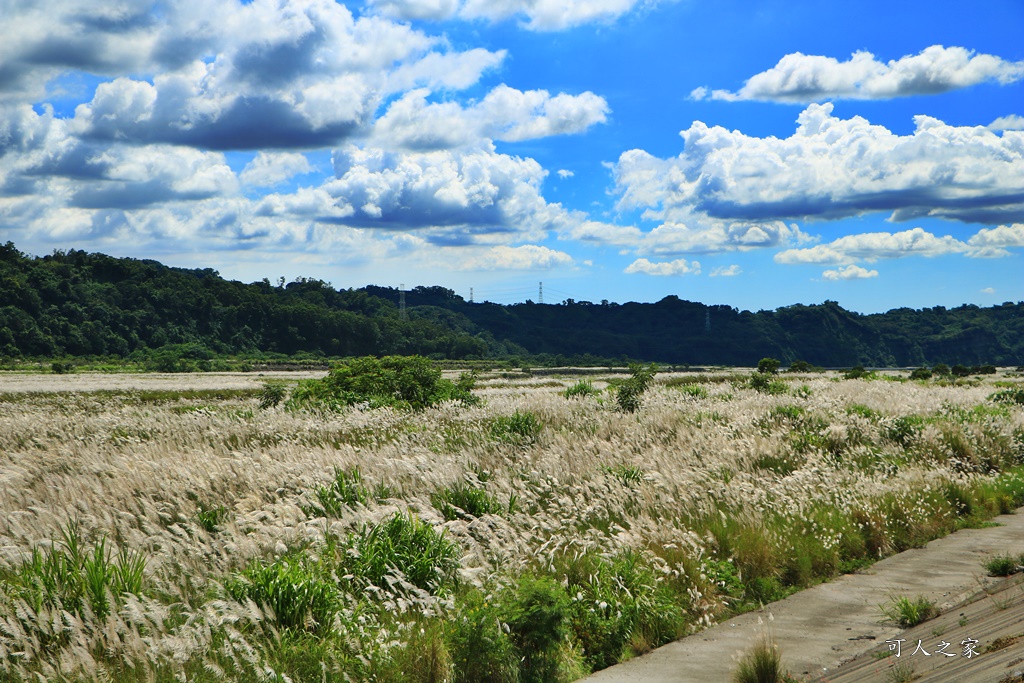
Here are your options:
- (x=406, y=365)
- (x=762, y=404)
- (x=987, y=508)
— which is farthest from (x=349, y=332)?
(x=987, y=508)

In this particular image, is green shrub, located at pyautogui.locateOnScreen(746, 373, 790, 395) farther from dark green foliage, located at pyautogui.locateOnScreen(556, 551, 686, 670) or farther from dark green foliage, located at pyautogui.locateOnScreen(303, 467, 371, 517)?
dark green foliage, located at pyautogui.locateOnScreen(556, 551, 686, 670)

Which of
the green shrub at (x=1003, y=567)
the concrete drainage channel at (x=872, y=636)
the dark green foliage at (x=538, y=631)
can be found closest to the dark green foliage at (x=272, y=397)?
the concrete drainage channel at (x=872, y=636)

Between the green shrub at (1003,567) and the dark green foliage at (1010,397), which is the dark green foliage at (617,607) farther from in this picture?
the dark green foliage at (1010,397)

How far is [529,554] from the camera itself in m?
7.95

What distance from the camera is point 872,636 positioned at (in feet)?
21.0

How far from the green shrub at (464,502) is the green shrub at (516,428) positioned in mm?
5085

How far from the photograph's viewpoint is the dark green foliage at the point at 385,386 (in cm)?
2539

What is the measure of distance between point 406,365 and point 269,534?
19399 mm

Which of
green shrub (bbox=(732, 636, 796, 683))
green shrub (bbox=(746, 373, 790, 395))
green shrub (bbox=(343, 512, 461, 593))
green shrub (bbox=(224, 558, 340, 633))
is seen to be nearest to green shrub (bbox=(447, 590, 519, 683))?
green shrub (bbox=(224, 558, 340, 633))

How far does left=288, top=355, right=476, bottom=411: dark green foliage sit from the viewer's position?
25.4 m

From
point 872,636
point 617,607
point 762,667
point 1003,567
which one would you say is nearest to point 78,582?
point 617,607

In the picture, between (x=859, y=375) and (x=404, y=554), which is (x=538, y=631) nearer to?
(x=404, y=554)

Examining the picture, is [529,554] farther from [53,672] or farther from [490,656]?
[53,672]

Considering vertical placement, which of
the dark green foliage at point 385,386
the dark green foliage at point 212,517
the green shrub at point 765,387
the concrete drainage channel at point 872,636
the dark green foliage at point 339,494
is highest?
the dark green foliage at point 385,386
